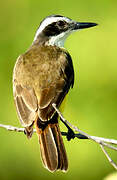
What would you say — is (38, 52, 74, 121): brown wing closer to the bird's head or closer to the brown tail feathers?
the brown tail feathers

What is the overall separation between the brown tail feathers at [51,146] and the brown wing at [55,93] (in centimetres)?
10

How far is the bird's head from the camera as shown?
396 inches

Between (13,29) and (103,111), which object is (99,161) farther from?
(13,29)

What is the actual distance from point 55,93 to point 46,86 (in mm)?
148

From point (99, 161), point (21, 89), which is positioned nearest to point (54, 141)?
point (21, 89)

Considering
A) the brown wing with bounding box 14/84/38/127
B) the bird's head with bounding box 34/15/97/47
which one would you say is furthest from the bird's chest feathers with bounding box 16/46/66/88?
the bird's head with bounding box 34/15/97/47

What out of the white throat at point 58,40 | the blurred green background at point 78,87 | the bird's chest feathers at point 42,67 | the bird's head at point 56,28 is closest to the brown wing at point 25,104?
the bird's chest feathers at point 42,67

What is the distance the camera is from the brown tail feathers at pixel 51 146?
838cm

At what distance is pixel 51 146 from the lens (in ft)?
27.8

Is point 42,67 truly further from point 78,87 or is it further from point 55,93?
point 78,87

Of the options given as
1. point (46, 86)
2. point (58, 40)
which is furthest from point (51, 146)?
point (58, 40)

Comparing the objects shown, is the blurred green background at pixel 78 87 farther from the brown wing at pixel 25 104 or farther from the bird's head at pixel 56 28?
the brown wing at pixel 25 104

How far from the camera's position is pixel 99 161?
1043 centimetres

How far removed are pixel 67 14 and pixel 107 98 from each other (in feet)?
6.36
